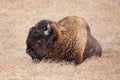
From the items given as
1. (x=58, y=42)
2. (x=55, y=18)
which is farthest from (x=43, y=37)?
(x=55, y=18)

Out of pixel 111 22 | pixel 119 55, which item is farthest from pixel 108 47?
pixel 111 22

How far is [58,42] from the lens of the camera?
8.99 m

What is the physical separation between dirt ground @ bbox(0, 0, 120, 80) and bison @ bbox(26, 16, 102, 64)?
17 centimetres

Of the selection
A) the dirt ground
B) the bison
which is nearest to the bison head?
the bison

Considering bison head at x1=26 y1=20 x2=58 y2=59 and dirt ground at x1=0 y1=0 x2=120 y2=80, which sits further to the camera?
bison head at x1=26 y1=20 x2=58 y2=59

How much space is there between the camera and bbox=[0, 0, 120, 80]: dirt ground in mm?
8672

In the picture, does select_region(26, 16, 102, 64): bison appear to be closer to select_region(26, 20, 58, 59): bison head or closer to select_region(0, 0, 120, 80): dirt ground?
select_region(26, 20, 58, 59): bison head

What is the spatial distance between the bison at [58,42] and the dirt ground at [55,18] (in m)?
0.17

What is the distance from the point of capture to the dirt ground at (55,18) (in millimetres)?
8672

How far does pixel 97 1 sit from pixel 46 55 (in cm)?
665

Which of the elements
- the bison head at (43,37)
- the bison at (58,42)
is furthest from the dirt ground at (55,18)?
the bison head at (43,37)

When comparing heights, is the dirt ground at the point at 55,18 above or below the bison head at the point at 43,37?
below

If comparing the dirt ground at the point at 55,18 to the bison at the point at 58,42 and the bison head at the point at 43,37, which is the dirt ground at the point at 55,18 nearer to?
the bison at the point at 58,42

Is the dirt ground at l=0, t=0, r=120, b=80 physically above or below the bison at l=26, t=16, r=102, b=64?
below
